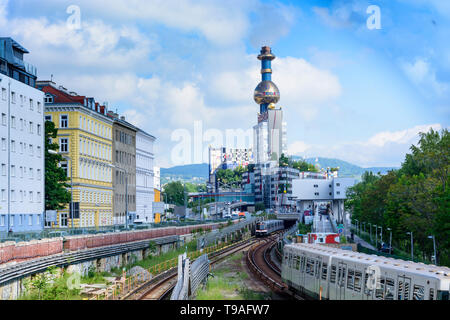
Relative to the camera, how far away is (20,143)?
68.2 metres

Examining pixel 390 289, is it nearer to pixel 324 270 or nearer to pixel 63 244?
pixel 324 270

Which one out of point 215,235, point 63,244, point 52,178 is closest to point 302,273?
point 63,244

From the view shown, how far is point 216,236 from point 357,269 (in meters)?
63.0

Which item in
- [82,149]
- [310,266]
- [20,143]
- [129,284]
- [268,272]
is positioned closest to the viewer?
[310,266]

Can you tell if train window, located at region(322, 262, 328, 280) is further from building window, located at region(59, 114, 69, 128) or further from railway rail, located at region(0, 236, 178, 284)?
building window, located at region(59, 114, 69, 128)

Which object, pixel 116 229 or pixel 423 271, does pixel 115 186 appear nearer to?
pixel 116 229

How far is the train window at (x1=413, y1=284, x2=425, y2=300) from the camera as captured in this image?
65.6 ft

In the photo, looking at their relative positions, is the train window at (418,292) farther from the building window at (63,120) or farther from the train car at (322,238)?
the building window at (63,120)

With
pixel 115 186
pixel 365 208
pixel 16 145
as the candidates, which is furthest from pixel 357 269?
pixel 365 208

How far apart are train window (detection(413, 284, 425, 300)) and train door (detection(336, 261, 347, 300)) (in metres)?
6.89

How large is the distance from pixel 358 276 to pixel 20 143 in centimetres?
5072

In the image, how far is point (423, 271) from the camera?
20953 mm

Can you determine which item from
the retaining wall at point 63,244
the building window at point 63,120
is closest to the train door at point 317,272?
the retaining wall at point 63,244

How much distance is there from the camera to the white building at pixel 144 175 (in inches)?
4833
